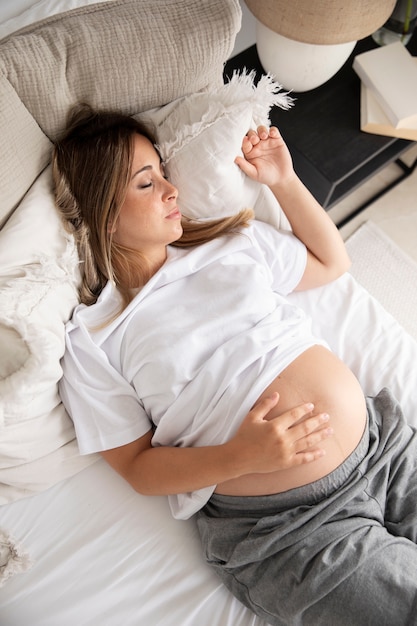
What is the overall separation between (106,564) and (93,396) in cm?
34

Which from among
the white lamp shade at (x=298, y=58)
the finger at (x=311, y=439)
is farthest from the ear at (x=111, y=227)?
the white lamp shade at (x=298, y=58)

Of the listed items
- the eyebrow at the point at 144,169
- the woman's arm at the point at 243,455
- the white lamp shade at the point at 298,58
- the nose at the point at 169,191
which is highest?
the white lamp shade at the point at 298,58

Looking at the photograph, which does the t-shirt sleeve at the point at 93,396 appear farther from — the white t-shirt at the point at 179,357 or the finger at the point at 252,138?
the finger at the point at 252,138

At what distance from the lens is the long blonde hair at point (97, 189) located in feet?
3.51

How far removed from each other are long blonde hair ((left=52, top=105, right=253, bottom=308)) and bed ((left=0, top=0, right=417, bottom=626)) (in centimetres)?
3

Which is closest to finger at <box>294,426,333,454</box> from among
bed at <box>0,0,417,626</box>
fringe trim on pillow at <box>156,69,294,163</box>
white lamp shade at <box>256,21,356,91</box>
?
bed at <box>0,0,417,626</box>

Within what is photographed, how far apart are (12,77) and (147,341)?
1.89ft

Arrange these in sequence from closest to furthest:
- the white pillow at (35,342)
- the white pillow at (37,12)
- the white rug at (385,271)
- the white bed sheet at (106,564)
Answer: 1. the white pillow at (35,342)
2. the white bed sheet at (106,564)
3. the white pillow at (37,12)
4. the white rug at (385,271)

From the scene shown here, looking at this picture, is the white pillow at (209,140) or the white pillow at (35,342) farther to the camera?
the white pillow at (209,140)

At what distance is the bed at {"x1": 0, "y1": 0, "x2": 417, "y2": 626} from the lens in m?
1.00

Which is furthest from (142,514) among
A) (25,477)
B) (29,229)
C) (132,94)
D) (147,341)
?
(132,94)

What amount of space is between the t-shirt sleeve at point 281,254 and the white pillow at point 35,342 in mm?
434

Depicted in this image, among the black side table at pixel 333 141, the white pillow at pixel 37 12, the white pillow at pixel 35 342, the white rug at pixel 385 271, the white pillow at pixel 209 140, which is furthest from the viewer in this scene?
the white rug at pixel 385 271

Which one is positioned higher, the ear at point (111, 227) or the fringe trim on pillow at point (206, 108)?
the fringe trim on pillow at point (206, 108)
